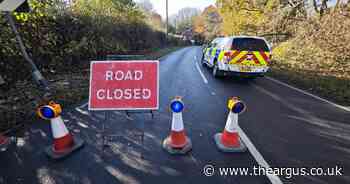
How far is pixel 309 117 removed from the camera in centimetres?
409

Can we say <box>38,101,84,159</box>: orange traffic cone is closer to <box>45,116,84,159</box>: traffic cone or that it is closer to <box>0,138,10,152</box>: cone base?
<box>45,116,84,159</box>: traffic cone

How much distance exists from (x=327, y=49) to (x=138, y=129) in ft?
36.7

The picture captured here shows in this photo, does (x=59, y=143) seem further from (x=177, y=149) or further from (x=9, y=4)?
(x=9, y=4)

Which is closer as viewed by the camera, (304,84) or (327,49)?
(304,84)

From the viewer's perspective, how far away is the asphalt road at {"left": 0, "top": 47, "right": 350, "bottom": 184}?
2322mm

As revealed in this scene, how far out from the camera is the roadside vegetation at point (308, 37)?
22.8ft

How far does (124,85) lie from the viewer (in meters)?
2.86

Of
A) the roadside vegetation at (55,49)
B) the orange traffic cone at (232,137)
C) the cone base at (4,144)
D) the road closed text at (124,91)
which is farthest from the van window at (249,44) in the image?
the cone base at (4,144)

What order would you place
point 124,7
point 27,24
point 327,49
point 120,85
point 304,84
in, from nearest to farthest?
point 120,85 → point 27,24 → point 304,84 → point 327,49 → point 124,7

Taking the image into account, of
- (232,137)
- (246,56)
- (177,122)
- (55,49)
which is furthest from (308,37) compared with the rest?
(55,49)

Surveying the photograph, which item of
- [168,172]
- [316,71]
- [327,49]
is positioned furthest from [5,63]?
[327,49]

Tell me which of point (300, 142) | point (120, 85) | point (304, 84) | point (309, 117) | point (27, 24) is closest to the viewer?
point (120, 85)

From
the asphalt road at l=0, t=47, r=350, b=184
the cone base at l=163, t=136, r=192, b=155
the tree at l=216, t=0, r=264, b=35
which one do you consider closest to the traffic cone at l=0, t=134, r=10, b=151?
the asphalt road at l=0, t=47, r=350, b=184

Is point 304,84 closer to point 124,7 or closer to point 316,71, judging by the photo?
point 316,71
